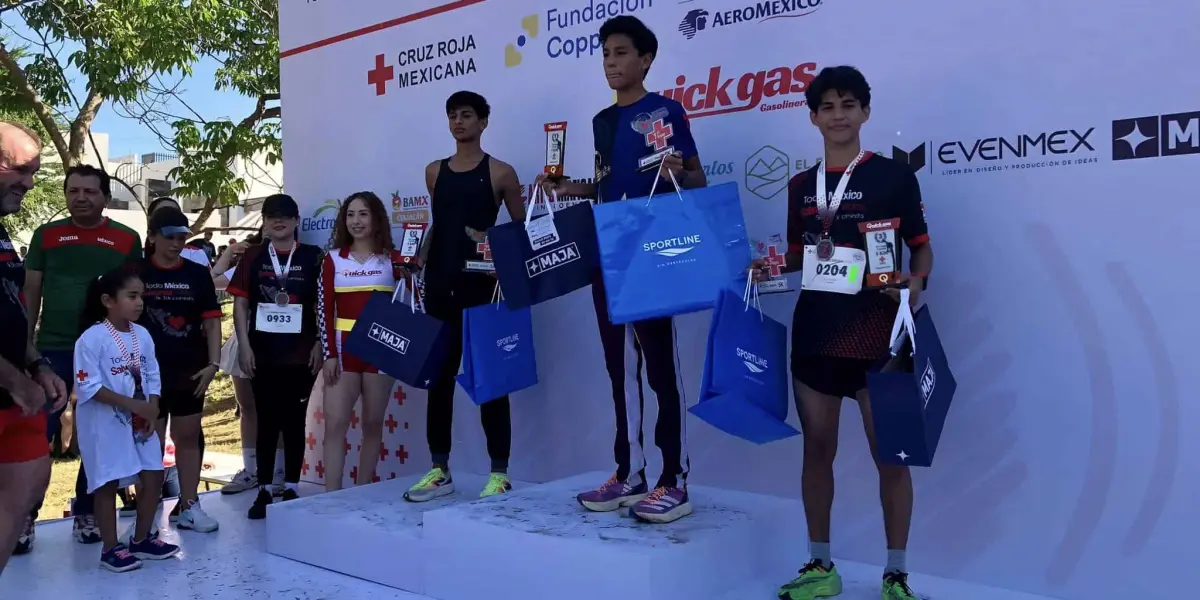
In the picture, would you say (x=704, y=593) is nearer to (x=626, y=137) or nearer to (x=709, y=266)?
(x=709, y=266)

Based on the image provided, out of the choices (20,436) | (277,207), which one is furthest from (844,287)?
(277,207)

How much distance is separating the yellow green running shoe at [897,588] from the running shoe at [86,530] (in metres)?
2.98

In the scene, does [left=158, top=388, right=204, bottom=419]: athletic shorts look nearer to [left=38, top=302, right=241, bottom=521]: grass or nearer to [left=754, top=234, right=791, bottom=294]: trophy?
[left=754, top=234, right=791, bottom=294]: trophy

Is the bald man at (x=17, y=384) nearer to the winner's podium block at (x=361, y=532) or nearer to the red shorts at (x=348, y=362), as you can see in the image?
the winner's podium block at (x=361, y=532)

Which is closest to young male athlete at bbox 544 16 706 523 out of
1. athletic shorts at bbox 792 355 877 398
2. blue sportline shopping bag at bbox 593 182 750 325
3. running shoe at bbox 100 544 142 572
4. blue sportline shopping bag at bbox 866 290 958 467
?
blue sportline shopping bag at bbox 593 182 750 325

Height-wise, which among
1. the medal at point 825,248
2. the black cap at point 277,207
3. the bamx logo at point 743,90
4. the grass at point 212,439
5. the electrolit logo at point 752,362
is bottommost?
the grass at point 212,439

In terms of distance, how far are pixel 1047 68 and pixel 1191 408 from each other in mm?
1017

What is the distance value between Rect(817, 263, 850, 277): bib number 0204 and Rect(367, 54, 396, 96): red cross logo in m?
2.95

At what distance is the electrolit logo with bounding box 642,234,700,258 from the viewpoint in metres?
2.72

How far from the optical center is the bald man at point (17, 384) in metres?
2.14

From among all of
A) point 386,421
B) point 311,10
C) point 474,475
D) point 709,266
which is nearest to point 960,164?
point 709,266

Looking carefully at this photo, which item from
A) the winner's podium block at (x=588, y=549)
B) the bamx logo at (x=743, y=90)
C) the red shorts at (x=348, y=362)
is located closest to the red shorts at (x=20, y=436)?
the winner's podium block at (x=588, y=549)

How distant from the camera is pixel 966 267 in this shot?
9.57 feet

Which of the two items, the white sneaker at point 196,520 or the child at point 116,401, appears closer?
the child at point 116,401
